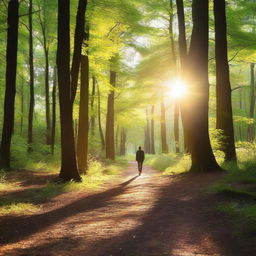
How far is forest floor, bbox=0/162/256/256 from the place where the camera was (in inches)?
175

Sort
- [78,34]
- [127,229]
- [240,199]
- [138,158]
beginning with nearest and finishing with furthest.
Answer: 1. [127,229]
2. [240,199]
3. [78,34]
4. [138,158]

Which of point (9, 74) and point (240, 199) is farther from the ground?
point (9, 74)

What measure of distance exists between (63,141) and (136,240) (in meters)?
7.93

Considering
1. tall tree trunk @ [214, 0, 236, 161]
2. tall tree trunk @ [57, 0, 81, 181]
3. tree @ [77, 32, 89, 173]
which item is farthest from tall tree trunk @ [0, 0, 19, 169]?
tall tree trunk @ [214, 0, 236, 161]

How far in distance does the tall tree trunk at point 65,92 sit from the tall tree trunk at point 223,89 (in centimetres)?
603

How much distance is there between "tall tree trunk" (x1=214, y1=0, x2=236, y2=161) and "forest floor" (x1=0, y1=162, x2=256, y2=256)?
4.90 metres

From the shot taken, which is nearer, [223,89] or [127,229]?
[127,229]

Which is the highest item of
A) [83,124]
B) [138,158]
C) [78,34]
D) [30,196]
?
[78,34]

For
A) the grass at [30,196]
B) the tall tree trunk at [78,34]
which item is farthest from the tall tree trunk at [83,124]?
the grass at [30,196]

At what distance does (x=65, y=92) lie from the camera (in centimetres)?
1223

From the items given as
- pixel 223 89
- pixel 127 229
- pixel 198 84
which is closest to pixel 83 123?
pixel 198 84

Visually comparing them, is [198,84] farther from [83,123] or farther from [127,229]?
[127,229]

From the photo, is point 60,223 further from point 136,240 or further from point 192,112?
point 192,112

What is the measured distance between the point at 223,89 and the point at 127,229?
9.53 metres
